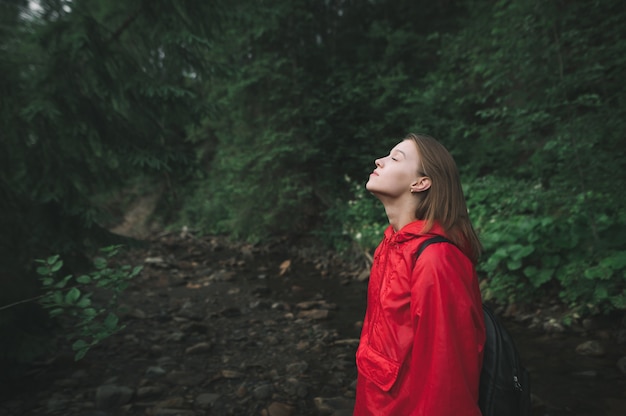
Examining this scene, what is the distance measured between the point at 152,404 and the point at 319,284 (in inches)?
183

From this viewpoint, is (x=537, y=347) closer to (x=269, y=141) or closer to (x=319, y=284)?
(x=319, y=284)

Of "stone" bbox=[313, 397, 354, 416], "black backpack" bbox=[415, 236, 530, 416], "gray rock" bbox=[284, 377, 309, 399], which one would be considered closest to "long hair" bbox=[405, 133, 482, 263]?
"black backpack" bbox=[415, 236, 530, 416]

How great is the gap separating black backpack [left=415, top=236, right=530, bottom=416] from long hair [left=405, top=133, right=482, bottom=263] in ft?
0.44

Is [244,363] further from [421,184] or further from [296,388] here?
[421,184]

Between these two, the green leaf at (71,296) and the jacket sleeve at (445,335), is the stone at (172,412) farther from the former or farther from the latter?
the jacket sleeve at (445,335)

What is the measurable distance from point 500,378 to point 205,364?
3.37 meters

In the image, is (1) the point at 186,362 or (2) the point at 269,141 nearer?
(1) the point at 186,362

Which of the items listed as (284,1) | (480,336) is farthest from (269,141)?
(480,336)

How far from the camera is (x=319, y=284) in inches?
297

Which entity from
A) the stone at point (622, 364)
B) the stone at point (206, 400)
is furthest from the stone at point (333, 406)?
the stone at point (622, 364)

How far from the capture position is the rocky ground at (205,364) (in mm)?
3139

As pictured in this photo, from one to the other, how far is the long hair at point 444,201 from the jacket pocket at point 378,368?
23.4 inches

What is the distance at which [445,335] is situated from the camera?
Answer: 1357 mm

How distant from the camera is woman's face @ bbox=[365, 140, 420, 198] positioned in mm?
1722
